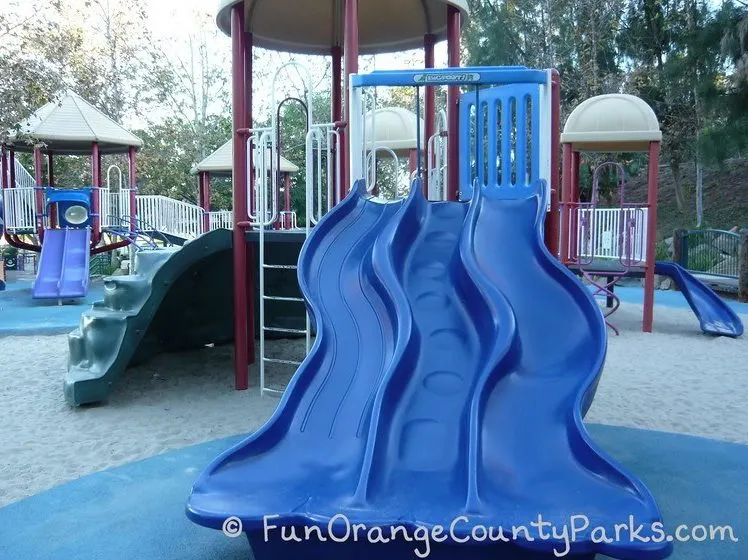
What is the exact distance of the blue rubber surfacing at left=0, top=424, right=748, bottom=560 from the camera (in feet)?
9.91

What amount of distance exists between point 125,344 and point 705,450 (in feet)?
15.0

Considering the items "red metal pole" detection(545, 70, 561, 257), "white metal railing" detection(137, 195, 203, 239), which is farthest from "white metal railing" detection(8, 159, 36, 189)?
"red metal pole" detection(545, 70, 561, 257)

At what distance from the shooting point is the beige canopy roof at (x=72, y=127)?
1633cm

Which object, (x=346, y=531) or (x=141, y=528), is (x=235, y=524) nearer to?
(x=346, y=531)

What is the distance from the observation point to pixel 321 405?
3.19 metres

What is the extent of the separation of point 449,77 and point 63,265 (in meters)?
12.4

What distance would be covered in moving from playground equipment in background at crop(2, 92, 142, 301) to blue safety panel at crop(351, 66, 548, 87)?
10.9 meters

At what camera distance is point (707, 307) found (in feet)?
33.2

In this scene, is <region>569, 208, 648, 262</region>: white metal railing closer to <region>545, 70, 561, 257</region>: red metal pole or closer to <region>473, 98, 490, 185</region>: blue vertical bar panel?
<region>545, 70, 561, 257</region>: red metal pole

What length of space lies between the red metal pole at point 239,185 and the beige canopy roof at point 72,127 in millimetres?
11471

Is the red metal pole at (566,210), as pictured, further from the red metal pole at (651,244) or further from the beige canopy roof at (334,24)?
the beige canopy roof at (334,24)

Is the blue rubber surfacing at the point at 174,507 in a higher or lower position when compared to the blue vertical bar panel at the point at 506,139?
lower

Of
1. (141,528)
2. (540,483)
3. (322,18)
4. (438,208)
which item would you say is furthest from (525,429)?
(322,18)

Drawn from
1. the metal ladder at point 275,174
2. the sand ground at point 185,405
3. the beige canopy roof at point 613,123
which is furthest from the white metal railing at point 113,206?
the metal ladder at point 275,174
